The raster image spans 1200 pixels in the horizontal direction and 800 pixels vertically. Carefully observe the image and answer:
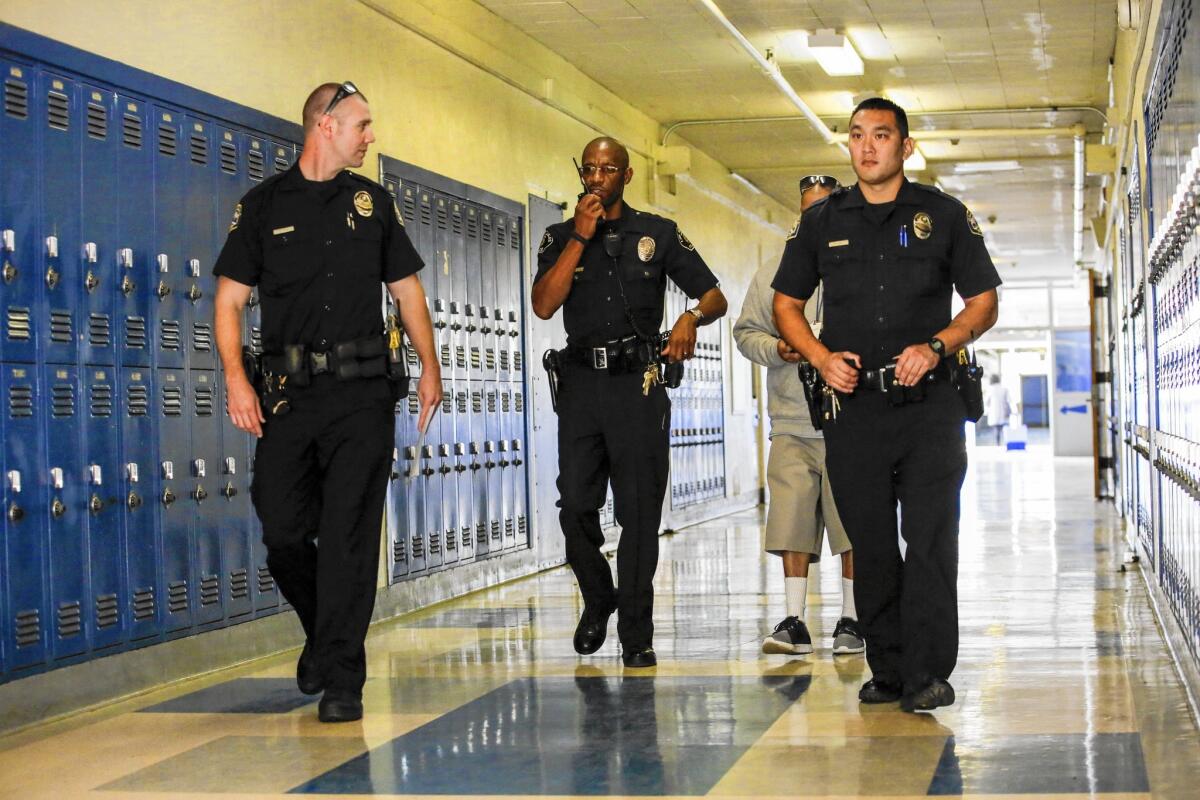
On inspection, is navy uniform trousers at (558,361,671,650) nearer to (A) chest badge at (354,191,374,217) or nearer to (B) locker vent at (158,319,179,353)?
(A) chest badge at (354,191,374,217)

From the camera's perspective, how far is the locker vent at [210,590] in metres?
5.38

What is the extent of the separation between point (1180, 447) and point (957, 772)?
169cm

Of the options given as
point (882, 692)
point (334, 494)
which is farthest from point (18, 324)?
point (882, 692)

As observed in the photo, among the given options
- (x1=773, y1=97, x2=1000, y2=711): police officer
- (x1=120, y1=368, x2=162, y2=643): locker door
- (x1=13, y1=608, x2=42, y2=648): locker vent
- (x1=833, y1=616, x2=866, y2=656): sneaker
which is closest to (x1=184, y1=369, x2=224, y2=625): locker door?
(x1=120, y1=368, x2=162, y2=643): locker door

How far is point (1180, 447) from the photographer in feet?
14.8

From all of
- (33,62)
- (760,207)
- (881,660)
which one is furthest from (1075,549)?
(760,207)

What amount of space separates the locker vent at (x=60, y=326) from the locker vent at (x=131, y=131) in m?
0.67

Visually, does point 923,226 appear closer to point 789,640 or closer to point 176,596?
point 789,640

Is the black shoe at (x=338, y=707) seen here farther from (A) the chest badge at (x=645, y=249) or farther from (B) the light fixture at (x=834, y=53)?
(B) the light fixture at (x=834, y=53)

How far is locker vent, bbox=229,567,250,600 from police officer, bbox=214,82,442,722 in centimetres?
137

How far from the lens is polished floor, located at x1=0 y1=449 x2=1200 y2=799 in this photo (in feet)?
10.8

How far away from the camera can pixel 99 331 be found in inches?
189

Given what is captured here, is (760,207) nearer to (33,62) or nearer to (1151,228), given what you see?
(1151,228)

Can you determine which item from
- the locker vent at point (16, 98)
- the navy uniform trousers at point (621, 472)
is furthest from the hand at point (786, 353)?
the locker vent at point (16, 98)
